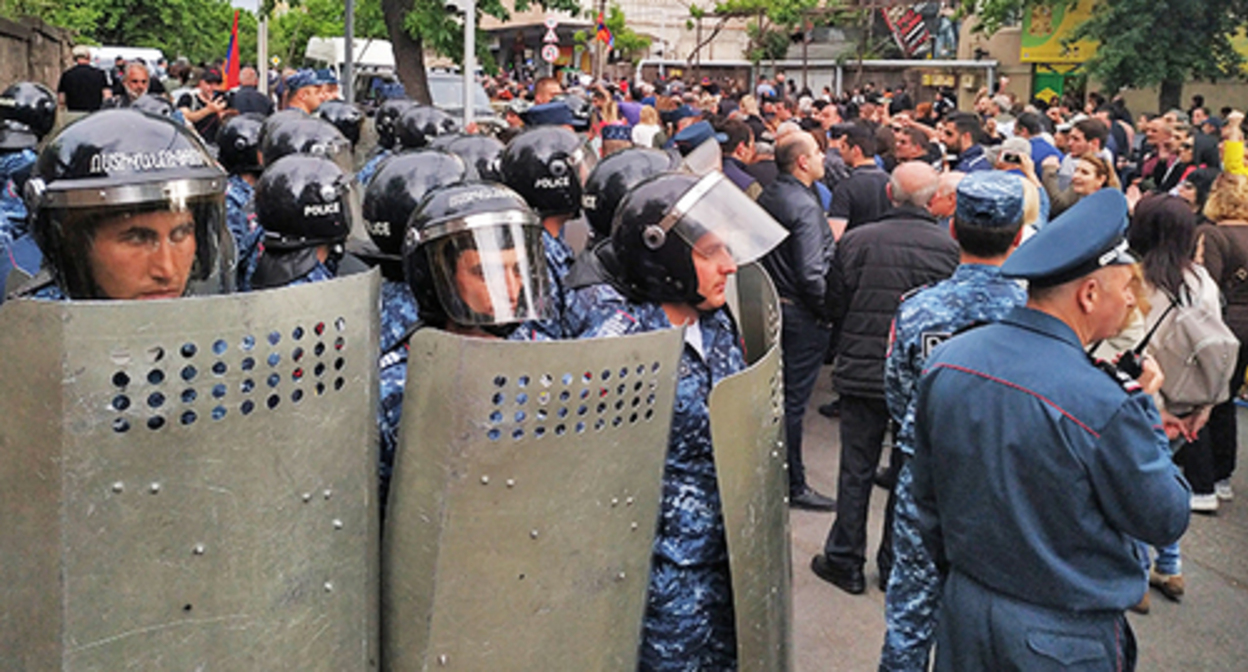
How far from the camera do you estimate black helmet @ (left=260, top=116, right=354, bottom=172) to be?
573cm

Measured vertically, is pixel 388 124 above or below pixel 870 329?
above

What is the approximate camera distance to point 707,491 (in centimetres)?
277

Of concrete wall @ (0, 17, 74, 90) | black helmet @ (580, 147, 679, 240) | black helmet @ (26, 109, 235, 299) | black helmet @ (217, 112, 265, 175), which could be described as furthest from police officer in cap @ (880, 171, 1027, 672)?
concrete wall @ (0, 17, 74, 90)

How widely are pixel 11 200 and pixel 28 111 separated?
1333 millimetres

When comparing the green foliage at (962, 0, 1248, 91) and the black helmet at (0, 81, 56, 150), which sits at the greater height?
the green foliage at (962, 0, 1248, 91)

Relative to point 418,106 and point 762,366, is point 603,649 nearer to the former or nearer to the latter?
point 762,366

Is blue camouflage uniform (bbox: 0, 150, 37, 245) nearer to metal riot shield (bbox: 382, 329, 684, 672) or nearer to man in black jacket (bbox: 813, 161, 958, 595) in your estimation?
metal riot shield (bbox: 382, 329, 684, 672)

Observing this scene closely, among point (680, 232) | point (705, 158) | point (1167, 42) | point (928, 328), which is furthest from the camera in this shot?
point (1167, 42)

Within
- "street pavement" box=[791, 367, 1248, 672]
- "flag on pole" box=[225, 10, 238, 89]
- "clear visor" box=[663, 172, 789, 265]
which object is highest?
"flag on pole" box=[225, 10, 238, 89]

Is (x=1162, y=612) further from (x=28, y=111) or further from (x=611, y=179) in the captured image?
(x=28, y=111)

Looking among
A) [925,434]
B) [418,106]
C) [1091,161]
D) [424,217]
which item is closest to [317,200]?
[424,217]

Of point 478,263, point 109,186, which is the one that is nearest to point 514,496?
point 478,263

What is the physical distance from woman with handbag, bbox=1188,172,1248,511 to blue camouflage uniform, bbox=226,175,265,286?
4840 mm

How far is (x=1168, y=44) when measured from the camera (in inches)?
1008
